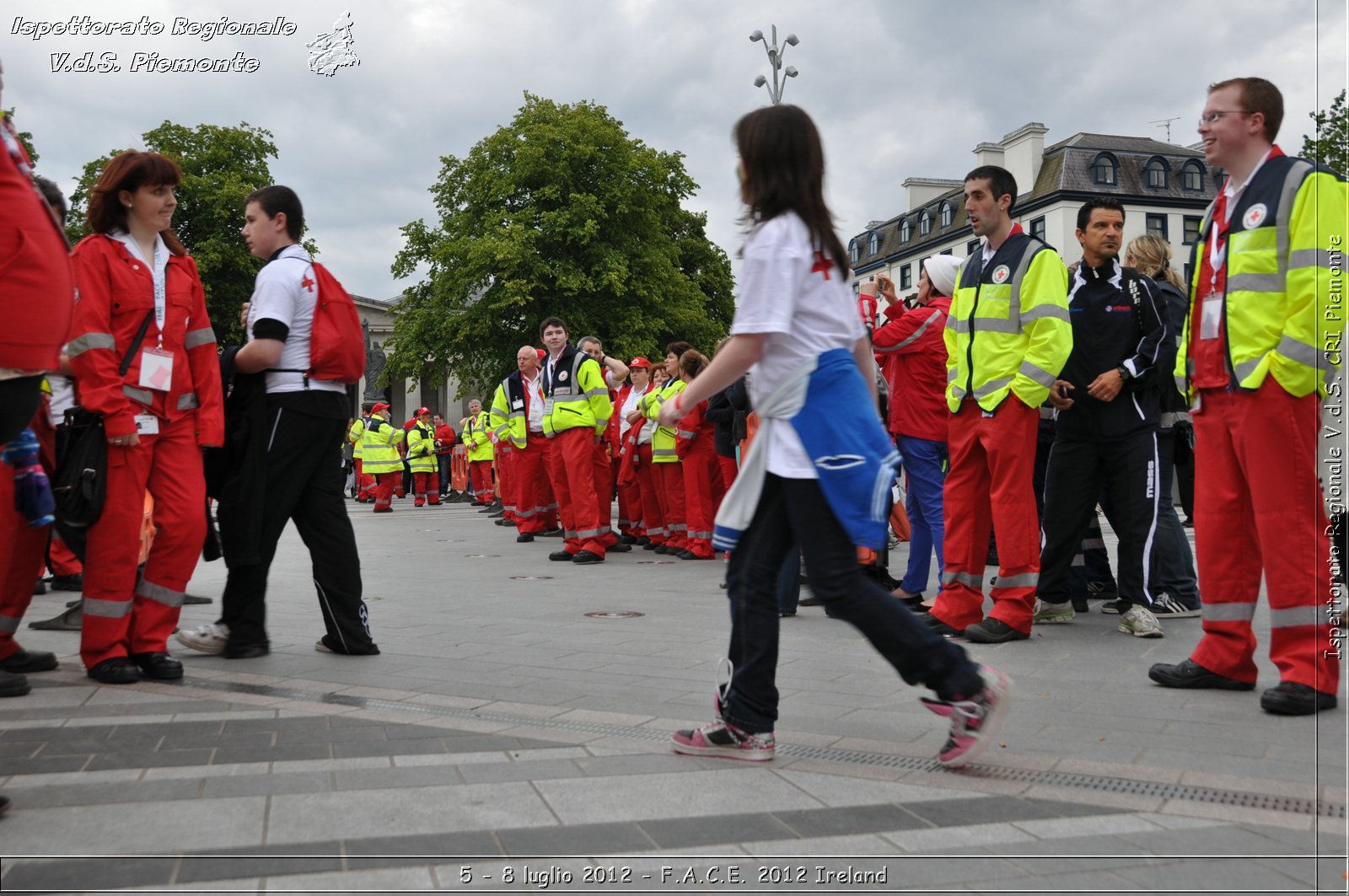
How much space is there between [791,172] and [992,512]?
3094 millimetres

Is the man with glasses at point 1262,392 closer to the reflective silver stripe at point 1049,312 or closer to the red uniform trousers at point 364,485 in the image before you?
the reflective silver stripe at point 1049,312

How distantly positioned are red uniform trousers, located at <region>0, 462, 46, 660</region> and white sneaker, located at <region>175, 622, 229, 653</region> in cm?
82

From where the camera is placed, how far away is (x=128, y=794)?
3588mm

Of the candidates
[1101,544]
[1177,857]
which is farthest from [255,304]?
[1101,544]

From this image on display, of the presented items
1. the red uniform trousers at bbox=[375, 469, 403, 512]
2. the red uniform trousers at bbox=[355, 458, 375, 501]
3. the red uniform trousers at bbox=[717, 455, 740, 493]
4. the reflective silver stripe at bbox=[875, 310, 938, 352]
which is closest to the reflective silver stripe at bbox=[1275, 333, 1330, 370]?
the reflective silver stripe at bbox=[875, 310, 938, 352]

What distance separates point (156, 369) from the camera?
17.9 feet

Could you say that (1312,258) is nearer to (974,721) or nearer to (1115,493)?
(974,721)

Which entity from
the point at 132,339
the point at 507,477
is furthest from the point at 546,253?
the point at 132,339

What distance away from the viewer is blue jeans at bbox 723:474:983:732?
3770 millimetres

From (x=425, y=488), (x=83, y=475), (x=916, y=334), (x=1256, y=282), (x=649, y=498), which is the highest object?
(x=916, y=334)

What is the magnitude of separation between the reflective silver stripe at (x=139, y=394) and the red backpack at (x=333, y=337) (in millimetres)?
712

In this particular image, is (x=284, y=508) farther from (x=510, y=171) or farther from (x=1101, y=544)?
(x=510, y=171)

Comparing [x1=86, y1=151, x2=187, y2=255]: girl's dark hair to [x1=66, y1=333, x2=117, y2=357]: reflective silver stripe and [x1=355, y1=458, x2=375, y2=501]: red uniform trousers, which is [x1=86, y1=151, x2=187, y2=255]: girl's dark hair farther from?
[x1=355, y1=458, x2=375, y2=501]: red uniform trousers

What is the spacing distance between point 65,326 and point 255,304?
2219 millimetres
